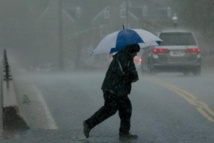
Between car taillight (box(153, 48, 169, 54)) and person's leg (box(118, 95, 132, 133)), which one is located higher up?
person's leg (box(118, 95, 132, 133))

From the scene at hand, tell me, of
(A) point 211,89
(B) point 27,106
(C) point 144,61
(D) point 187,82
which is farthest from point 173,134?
(C) point 144,61

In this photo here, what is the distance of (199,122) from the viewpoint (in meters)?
11.6

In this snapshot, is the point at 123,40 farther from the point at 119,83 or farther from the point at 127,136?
the point at 127,136

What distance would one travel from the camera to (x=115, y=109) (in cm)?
969

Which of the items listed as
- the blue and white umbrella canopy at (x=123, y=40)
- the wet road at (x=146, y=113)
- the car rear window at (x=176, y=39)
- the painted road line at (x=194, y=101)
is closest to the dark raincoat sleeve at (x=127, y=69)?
the blue and white umbrella canopy at (x=123, y=40)

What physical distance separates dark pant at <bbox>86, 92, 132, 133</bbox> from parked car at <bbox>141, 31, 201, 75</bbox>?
1481 centimetres

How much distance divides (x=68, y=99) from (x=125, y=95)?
6.44 metres

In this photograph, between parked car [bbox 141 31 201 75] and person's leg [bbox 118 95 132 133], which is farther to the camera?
parked car [bbox 141 31 201 75]

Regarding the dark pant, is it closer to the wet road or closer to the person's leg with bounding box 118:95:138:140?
the person's leg with bounding box 118:95:138:140

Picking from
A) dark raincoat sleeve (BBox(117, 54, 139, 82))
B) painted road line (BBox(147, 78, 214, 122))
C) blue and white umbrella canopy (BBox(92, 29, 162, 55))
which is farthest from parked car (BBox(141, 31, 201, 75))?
dark raincoat sleeve (BBox(117, 54, 139, 82))

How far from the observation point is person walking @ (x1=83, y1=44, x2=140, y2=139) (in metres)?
9.47

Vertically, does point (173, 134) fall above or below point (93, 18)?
above

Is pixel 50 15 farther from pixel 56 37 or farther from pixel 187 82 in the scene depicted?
pixel 187 82

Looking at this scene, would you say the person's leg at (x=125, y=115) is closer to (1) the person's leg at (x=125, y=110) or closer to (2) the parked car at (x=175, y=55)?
(1) the person's leg at (x=125, y=110)
